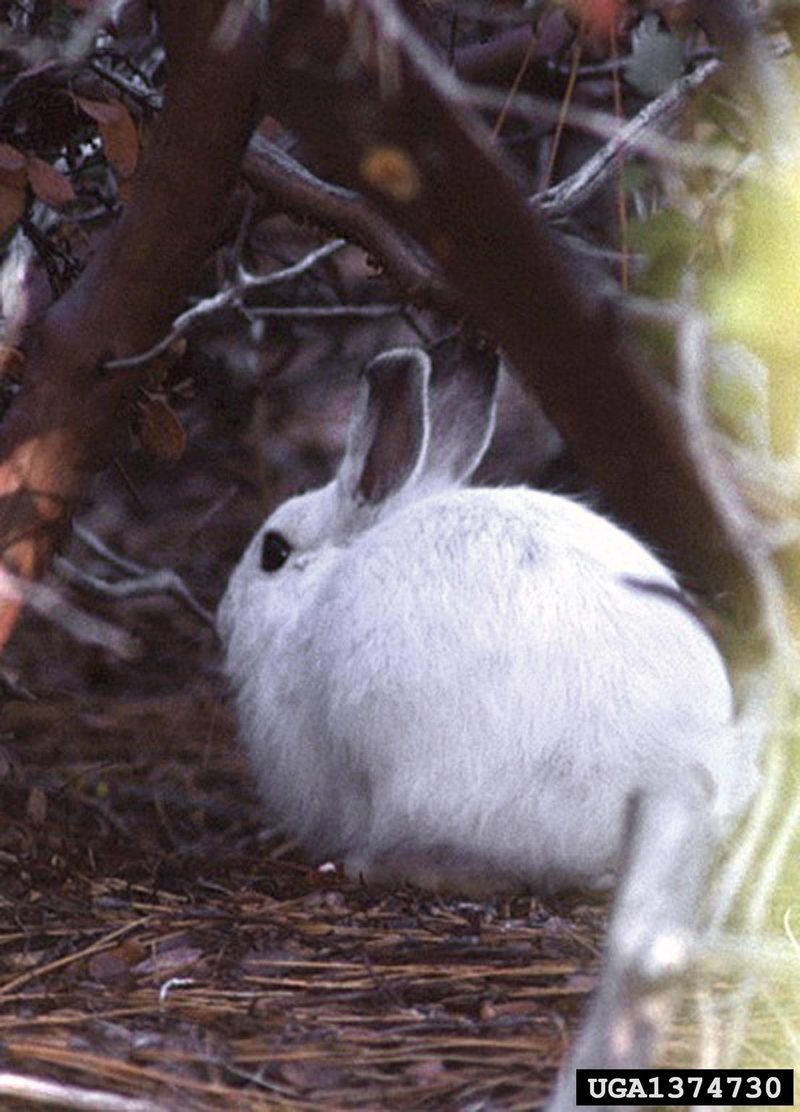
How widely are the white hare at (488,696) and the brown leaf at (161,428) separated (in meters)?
0.43

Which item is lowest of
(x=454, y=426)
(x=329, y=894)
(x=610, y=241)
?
(x=329, y=894)

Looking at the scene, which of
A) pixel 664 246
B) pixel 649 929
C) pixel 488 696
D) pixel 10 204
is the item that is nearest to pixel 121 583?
pixel 488 696

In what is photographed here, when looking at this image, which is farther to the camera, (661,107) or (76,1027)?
(661,107)

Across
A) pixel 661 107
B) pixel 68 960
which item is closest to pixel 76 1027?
pixel 68 960

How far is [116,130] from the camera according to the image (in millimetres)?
3068

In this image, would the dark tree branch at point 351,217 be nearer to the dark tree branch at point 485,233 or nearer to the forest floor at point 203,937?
the forest floor at point 203,937

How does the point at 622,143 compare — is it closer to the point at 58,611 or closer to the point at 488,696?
the point at 488,696

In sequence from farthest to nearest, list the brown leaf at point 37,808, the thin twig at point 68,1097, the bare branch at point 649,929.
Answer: the brown leaf at point 37,808, the thin twig at point 68,1097, the bare branch at point 649,929

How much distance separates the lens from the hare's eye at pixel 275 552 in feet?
13.8

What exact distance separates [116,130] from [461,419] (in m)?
1.41

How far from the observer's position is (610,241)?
4789 mm

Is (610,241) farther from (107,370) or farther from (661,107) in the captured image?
(107,370)

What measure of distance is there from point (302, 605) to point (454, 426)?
0.61 metres

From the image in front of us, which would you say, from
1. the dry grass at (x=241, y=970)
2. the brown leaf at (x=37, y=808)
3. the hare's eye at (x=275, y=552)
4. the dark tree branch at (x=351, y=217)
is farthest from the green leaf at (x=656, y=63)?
the brown leaf at (x=37, y=808)
